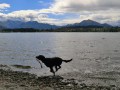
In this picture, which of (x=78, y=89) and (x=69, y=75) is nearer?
(x=78, y=89)

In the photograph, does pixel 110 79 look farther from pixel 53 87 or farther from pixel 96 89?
pixel 53 87

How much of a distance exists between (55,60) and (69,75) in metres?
3.11

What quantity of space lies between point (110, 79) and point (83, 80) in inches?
91.0

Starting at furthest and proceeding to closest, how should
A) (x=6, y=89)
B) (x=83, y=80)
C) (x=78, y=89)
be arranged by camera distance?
(x=83, y=80)
(x=78, y=89)
(x=6, y=89)

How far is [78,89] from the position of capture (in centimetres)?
1686

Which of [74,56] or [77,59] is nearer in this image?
[77,59]

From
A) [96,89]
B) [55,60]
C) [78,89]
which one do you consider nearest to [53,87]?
[78,89]

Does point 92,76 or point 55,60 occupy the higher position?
point 55,60

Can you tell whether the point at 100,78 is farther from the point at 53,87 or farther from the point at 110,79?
the point at 53,87

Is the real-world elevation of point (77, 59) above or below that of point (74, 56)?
above

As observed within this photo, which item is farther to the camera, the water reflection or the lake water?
the water reflection

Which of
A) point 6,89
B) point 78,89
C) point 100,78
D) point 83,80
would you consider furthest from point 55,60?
point 6,89

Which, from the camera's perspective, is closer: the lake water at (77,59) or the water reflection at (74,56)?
the lake water at (77,59)

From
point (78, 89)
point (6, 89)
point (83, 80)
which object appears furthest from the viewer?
point (83, 80)
